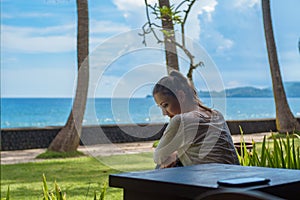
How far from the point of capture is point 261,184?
142 cm

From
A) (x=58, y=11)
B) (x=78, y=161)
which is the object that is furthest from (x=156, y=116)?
(x=58, y=11)

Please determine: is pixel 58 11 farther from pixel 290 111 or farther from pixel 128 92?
pixel 128 92

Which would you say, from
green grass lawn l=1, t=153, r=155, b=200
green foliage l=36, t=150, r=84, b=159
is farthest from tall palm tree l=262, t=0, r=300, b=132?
green grass lawn l=1, t=153, r=155, b=200

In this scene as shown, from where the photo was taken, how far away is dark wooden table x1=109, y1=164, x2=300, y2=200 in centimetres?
146

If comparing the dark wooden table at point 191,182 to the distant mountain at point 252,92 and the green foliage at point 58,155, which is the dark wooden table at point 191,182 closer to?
the distant mountain at point 252,92

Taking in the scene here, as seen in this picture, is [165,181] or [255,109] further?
[255,109]

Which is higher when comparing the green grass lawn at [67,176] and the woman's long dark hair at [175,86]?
the woman's long dark hair at [175,86]

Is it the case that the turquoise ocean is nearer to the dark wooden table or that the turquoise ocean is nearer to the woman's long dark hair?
the woman's long dark hair

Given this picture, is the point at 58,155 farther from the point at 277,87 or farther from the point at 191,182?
the point at 191,182

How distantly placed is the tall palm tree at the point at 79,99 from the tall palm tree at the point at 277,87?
13.7 feet

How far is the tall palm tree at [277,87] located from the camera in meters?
11.4

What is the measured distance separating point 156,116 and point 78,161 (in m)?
5.17

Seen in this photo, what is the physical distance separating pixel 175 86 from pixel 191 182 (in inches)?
51.0

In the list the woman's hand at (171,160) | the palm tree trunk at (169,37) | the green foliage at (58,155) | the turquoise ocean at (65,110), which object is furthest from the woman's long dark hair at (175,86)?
the green foliage at (58,155)
